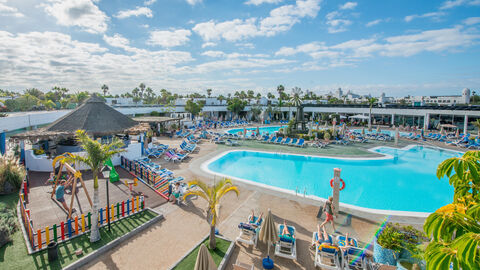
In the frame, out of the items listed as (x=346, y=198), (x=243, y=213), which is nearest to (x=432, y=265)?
(x=243, y=213)

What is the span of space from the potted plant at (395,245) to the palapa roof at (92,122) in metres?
16.3

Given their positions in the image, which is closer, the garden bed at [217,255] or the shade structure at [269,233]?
the garden bed at [217,255]

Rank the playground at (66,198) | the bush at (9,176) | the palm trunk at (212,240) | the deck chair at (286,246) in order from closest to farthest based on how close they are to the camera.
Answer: the deck chair at (286,246) → the palm trunk at (212,240) → the playground at (66,198) → the bush at (9,176)

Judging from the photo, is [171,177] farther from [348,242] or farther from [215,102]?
[215,102]

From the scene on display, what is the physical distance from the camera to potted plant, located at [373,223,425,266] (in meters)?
5.65

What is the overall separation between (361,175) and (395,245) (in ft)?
33.6

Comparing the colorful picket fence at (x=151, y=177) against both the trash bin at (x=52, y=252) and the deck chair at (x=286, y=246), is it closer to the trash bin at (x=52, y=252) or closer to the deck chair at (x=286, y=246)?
the trash bin at (x=52, y=252)

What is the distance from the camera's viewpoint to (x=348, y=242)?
641 cm

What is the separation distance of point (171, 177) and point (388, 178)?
13.3 m

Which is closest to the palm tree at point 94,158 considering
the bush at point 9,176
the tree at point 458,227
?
the bush at point 9,176

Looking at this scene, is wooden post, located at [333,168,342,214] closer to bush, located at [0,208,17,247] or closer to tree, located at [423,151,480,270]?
tree, located at [423,151,480,270]

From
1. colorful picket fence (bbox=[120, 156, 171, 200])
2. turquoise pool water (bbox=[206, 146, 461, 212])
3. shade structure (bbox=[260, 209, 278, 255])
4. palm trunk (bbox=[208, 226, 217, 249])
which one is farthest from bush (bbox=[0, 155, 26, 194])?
shade structure (bbox=[260, 209, 278, 255])

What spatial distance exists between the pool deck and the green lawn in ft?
1.97

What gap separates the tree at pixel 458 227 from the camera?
6.12 feet
